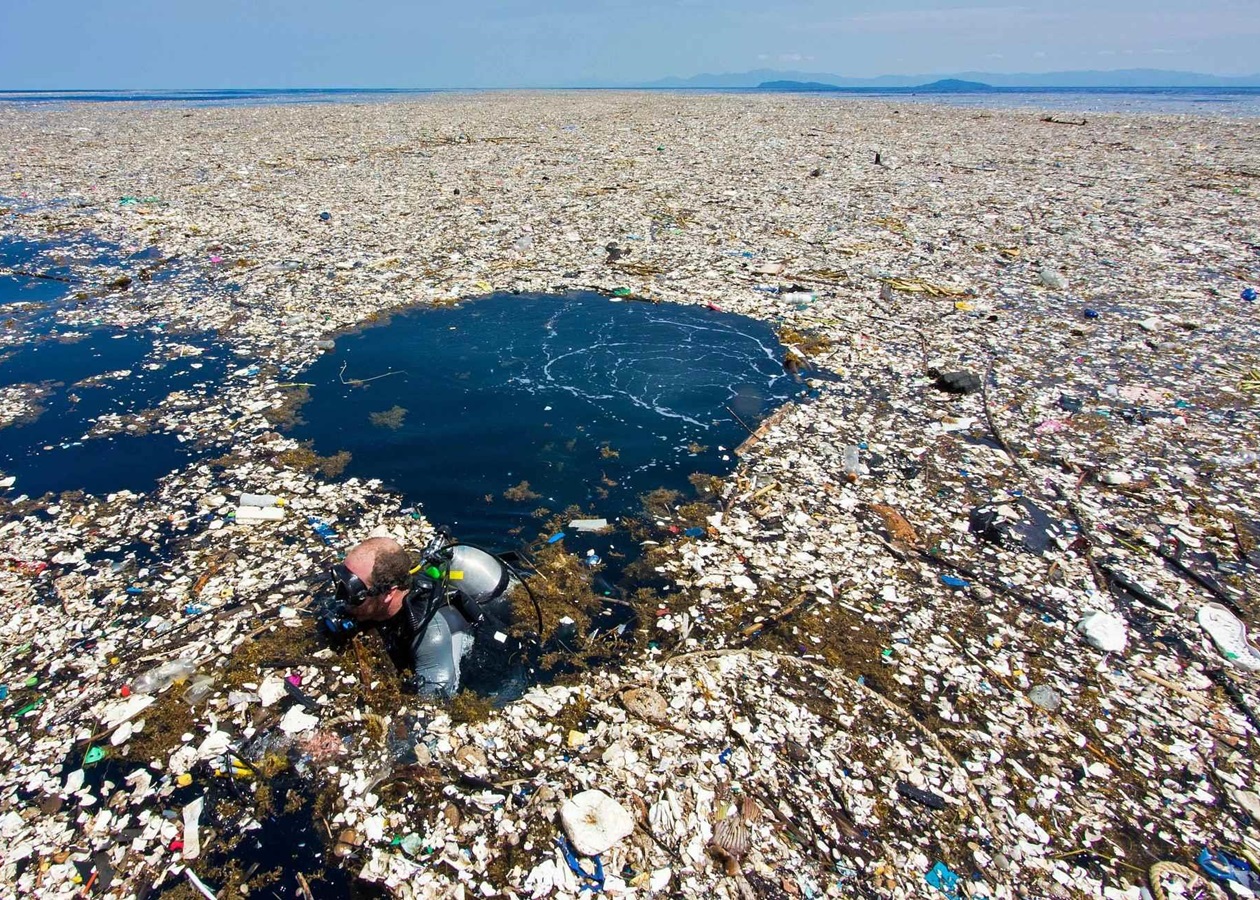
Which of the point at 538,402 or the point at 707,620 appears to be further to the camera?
the point at 538,402

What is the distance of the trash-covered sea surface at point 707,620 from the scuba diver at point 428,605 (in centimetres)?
17

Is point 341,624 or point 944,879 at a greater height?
point 341,624

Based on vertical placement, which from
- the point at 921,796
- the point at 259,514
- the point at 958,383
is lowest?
the point at 921,796

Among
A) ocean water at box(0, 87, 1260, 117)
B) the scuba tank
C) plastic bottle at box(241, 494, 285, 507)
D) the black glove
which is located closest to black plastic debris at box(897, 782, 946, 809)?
the scuba tank

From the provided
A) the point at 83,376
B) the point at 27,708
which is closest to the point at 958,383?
the point at 27,708

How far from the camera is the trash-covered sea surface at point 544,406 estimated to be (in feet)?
20.0

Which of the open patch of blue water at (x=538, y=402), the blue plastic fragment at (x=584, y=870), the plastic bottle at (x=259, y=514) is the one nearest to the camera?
the blue plastic fragment at (x=584, y=870)

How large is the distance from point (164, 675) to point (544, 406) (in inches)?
179

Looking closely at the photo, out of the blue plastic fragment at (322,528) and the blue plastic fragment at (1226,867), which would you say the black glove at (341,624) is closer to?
the blue plastic fragment at (322,528)

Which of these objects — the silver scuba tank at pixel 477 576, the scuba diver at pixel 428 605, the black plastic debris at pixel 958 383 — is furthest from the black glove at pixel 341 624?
the black plastic debris at pixel 958 383

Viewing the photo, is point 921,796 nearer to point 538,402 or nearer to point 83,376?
point 538,402

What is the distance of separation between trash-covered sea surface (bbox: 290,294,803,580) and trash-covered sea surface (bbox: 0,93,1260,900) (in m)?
0.09

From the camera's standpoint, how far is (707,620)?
4727 mm

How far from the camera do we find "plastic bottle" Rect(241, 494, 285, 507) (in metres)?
5.79
